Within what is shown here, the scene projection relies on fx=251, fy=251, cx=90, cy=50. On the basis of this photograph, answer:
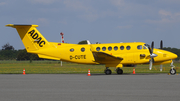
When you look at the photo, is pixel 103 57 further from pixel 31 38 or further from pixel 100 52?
pixel 31 38

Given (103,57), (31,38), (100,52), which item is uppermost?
(31,38)

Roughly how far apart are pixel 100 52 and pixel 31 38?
8.96 metres

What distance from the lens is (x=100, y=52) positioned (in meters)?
26.0

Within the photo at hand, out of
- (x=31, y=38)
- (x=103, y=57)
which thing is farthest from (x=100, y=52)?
(x=31, y=38)

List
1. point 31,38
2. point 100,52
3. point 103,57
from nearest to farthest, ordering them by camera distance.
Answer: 1. point 100,52
2. point 103,57
3. point 31,38

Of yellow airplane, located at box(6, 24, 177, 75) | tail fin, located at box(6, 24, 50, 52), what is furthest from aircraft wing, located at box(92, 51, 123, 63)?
tail fin, located at box(6, 24, 50, 52)

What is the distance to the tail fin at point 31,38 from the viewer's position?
29.3 metres

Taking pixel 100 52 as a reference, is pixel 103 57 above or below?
below

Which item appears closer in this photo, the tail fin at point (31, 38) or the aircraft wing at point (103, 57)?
the aircraft wing at point (103, 57)

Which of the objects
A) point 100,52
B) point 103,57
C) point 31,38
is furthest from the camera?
point 31,38

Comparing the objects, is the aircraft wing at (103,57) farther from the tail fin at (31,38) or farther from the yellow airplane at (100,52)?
the tail fin at (31,38)

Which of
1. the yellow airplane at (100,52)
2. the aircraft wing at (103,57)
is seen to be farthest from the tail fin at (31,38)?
the aircraft wing at (103,57)

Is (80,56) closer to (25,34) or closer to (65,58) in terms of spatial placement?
(65,58)

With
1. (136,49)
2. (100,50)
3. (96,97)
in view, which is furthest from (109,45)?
(96,97)
